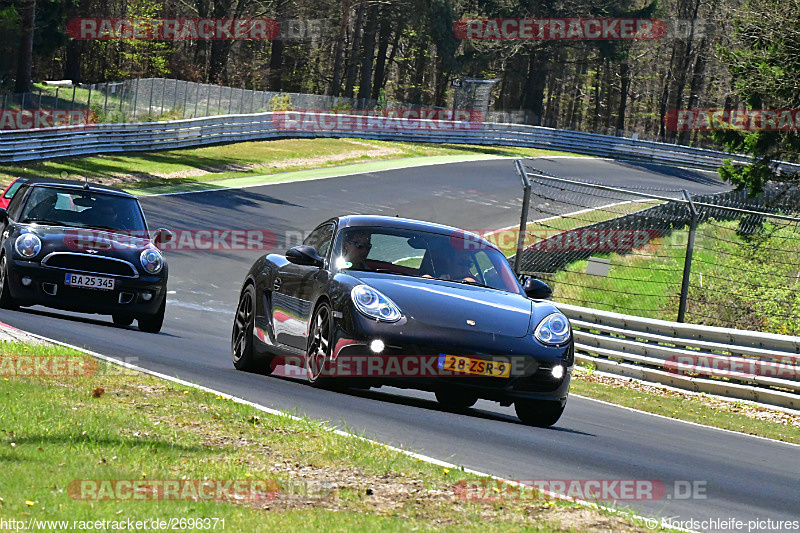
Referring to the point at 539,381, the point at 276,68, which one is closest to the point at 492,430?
the point at 539,381

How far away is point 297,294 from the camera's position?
385 inches

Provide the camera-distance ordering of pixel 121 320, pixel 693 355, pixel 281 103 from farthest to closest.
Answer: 1. pixel 281 103
2. pixel 693 355
3. pixel 121 320

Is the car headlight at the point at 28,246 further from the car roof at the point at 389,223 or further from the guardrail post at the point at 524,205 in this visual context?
the guardrail post at the point at 524,205

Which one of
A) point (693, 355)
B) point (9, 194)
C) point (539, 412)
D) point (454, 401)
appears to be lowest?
point (693, 355)

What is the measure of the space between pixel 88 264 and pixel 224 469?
7.41 metres

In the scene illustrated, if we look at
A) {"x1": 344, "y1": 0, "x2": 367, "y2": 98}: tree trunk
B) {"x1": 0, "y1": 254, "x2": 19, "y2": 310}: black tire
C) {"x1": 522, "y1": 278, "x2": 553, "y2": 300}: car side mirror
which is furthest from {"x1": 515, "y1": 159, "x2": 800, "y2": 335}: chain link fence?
{"x1": 344, "y1": 0, "x2": 367, "y2": 98}: tree trunk

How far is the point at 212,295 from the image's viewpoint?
19891 millimetres

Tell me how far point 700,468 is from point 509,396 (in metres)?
1.50

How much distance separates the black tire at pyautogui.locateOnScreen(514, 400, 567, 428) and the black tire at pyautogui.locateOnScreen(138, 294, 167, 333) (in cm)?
554

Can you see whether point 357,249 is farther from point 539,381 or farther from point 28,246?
point 28,246

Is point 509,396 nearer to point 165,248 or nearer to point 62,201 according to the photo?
point 62,201

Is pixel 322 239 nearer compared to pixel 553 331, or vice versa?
pixel 553 331

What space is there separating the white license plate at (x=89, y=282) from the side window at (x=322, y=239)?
3128 millimetres

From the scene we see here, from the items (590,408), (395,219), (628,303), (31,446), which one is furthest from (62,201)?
(628,303)
